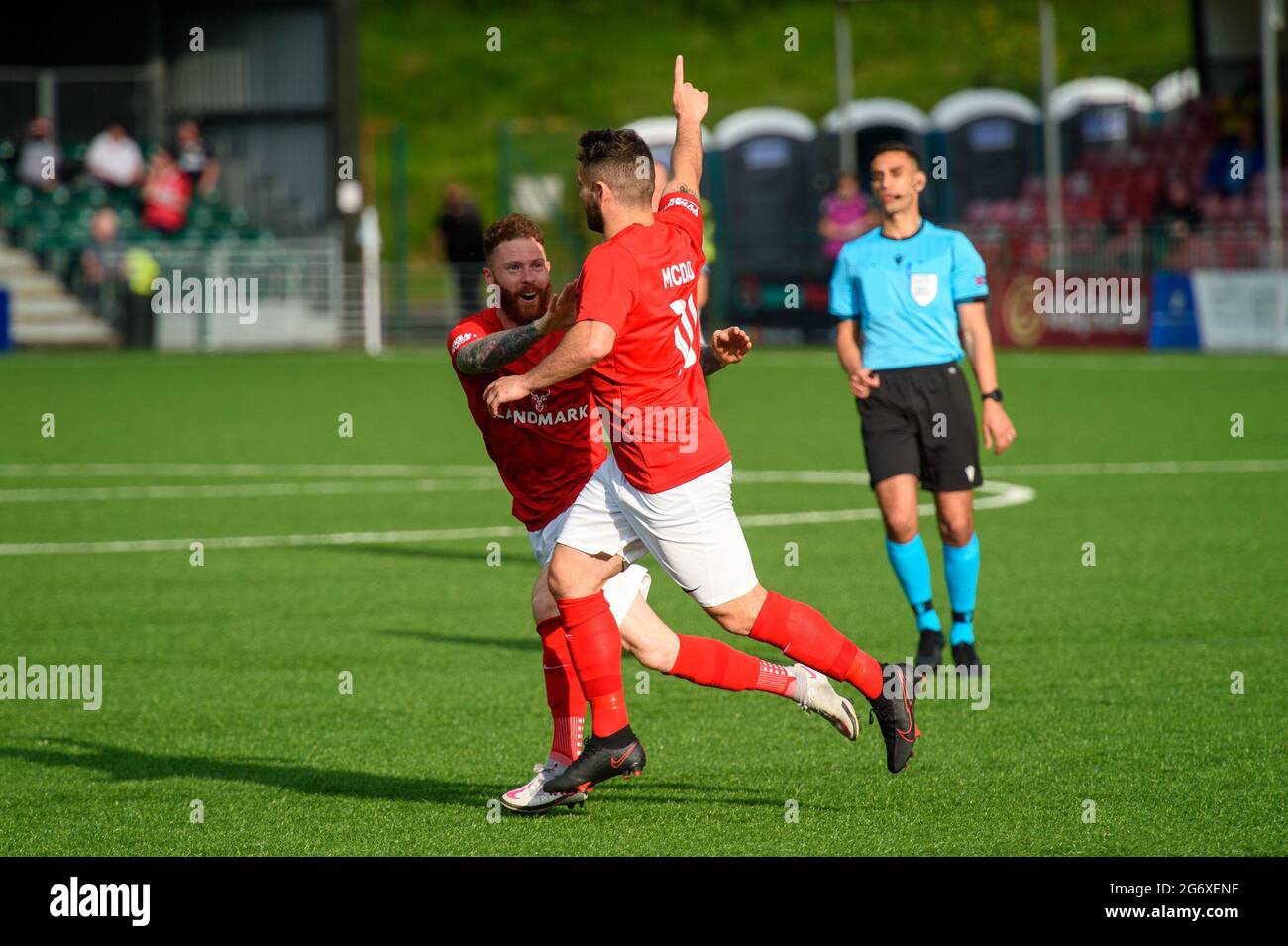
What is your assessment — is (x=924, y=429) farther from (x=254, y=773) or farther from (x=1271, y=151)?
(x=1271, y=151)

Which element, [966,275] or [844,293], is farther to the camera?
[844,293]

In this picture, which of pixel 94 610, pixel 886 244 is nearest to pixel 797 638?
pixel 886 244

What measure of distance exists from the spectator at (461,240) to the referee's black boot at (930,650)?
Result: 82.5 feet

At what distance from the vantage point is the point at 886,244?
847 cm

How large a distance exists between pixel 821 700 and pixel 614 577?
2.53ft

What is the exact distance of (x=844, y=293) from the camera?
8.52 meters

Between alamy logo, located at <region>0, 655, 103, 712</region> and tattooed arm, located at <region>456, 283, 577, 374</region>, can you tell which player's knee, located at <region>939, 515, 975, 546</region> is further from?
Result: alamy logo, located at <region>0, 655, 103, 712</region>

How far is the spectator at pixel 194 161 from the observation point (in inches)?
1340

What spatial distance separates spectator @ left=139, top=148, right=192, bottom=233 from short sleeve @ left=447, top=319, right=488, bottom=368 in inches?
1096

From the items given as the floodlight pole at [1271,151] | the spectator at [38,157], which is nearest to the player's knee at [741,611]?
the floodlight pole at [1271,151]
